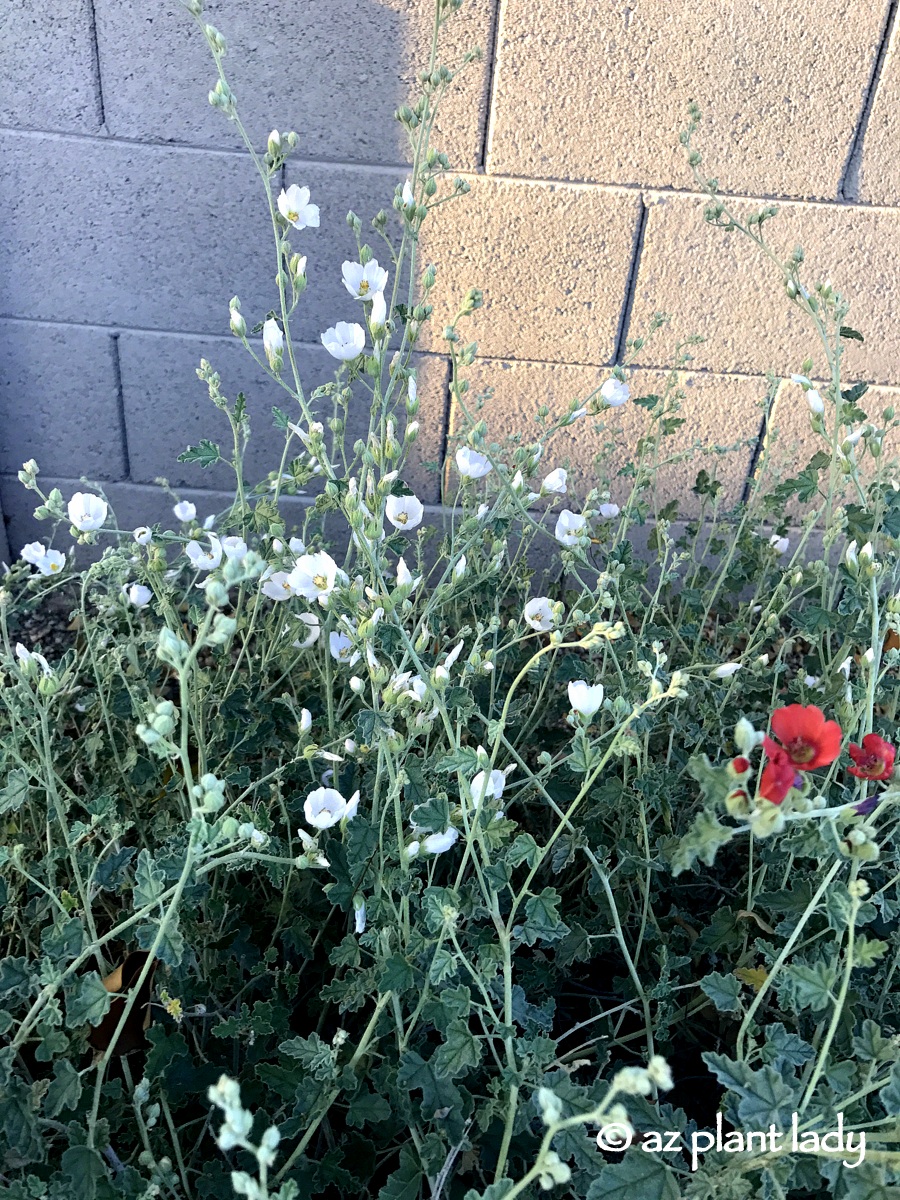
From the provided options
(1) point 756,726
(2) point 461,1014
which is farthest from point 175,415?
(2) point 461,1014

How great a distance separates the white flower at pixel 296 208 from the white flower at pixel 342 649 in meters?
0.68

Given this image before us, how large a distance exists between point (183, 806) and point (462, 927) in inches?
22.1

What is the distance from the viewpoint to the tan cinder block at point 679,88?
222 cm

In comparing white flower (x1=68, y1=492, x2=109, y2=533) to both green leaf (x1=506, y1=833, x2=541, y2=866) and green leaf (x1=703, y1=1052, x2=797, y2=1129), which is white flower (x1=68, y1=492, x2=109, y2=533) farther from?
green leaf (x1=703, y1=1052, x2=797, y2=1129)

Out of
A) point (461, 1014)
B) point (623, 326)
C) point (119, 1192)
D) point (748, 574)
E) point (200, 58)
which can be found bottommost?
point (119, 1192)

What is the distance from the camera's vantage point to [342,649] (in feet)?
4.67

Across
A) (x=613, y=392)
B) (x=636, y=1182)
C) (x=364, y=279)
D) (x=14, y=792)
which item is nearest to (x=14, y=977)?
(x=14, y=792)

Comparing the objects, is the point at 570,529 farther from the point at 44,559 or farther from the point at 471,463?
the point at 44,559

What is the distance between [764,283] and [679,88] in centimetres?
54

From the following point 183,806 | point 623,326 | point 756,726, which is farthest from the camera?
point 623,326

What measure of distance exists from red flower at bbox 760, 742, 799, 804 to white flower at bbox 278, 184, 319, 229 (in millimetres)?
1142

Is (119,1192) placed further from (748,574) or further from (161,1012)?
(748,574)

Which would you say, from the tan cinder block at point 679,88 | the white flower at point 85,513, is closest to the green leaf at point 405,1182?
the white flower at point 85,513

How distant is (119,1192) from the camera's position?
1094mm
